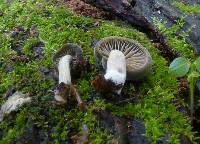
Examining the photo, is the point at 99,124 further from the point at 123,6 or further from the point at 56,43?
the point at 123,6

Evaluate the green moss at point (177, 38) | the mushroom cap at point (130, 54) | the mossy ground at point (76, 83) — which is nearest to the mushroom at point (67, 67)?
the mossy ground at point (76, 83)

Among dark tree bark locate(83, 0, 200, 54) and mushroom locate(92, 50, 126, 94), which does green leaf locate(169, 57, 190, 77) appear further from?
dark tree bark locate(83, 0, 200, 54)

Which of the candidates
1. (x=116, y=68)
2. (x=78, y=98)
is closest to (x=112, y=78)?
(x=116, y=68)

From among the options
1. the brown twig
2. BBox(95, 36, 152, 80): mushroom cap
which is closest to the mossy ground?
the brown twig

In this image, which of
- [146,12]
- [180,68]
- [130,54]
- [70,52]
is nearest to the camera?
[180,68]

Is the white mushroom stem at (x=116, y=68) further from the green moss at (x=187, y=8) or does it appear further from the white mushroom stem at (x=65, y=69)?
the green moss at (x=187, y=8)

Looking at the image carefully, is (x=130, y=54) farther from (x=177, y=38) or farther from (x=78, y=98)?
(x=177, y=38)
